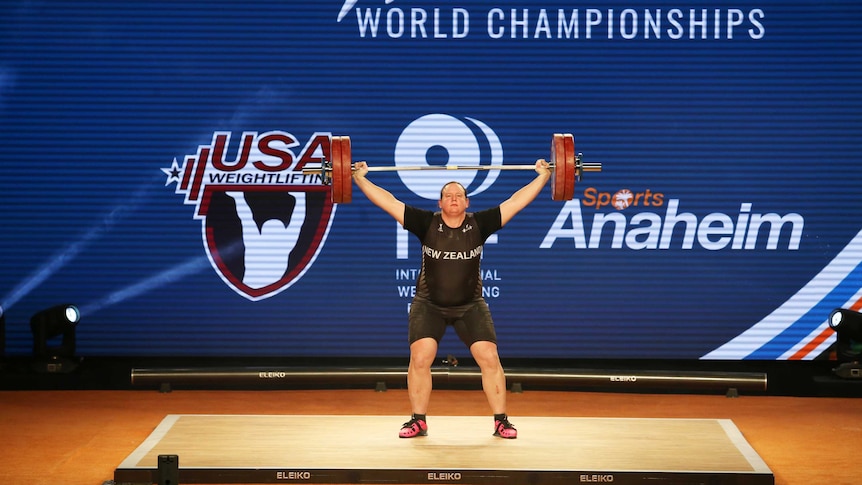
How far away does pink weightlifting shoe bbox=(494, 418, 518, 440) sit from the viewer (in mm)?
6016

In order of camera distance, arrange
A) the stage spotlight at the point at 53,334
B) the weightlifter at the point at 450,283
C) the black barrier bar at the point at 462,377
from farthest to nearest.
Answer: the stage spotlight at the point at 53,334 → the black barrier bar at the point at 462,377 → the weightlifter at the point at 450,283

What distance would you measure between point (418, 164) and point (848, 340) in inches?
129

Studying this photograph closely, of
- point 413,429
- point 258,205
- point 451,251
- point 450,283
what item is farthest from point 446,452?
point 258,205

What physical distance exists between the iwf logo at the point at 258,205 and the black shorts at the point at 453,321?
6.78 ft

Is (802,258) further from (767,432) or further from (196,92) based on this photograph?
(196,92)

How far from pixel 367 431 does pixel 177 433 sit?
3.54 feet

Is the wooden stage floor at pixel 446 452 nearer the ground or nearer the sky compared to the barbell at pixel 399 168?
nearer the ground

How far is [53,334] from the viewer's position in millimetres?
7836

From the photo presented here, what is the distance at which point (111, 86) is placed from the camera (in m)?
7.85

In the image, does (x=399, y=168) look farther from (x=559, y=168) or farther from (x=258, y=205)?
(x=258, y=205)

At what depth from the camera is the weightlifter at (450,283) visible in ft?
19.5

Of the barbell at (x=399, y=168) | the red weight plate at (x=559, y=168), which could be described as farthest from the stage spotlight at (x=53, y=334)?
the red weight plate at (x=559, y=168)

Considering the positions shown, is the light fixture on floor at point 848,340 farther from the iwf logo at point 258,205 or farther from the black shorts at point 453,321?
the iwf logo at point 258,205

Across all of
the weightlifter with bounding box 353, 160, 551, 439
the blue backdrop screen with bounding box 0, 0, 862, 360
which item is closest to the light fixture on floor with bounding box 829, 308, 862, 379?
the blue backdrop screen with bounding box 0, 0, 862, 360
